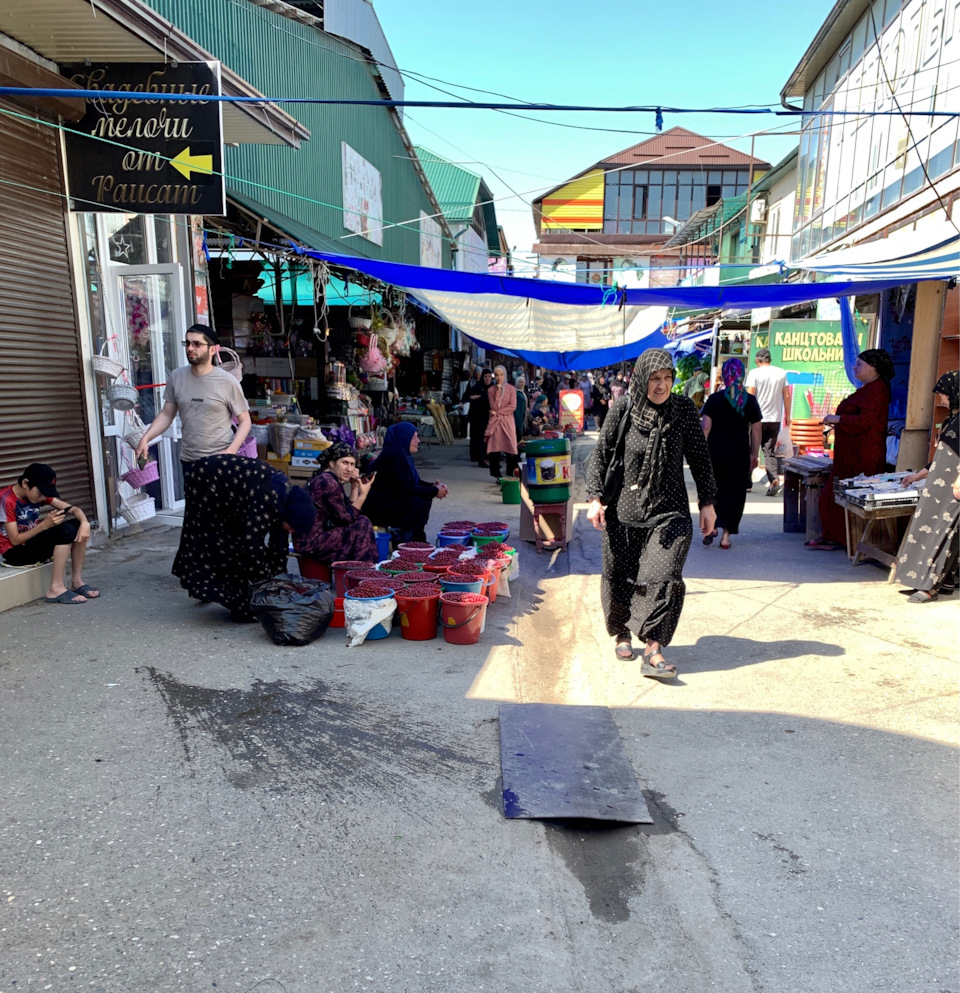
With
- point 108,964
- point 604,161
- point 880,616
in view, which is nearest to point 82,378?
point 108,964

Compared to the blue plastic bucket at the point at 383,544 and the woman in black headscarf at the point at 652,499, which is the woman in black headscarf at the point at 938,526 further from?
the blue plastic bucket at the point at 383,544

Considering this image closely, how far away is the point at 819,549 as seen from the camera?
24.1ft

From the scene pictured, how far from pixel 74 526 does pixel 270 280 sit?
8.09m

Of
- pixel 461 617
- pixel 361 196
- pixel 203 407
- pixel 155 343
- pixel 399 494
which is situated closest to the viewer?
pixel 461 617

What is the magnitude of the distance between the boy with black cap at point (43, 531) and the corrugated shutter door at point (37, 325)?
970 mm

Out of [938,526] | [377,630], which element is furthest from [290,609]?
[938,526]

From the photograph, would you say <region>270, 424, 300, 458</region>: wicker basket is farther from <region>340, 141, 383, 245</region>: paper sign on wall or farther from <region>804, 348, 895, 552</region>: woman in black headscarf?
<region>804, 348, 895, 552</region>: woman in black headscarf

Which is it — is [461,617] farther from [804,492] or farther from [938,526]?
[804,492]

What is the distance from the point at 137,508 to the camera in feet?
22.5

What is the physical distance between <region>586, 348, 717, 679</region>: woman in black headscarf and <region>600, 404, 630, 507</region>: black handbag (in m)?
0.01

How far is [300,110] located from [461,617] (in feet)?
31.0

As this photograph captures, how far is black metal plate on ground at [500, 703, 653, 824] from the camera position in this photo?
2961 millimetres

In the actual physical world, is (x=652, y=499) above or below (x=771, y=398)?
below

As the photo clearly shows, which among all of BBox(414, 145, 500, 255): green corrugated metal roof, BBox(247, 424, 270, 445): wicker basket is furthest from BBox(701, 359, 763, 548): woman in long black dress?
BBox(414, 145, 500, 255): green corrugated metal roof
